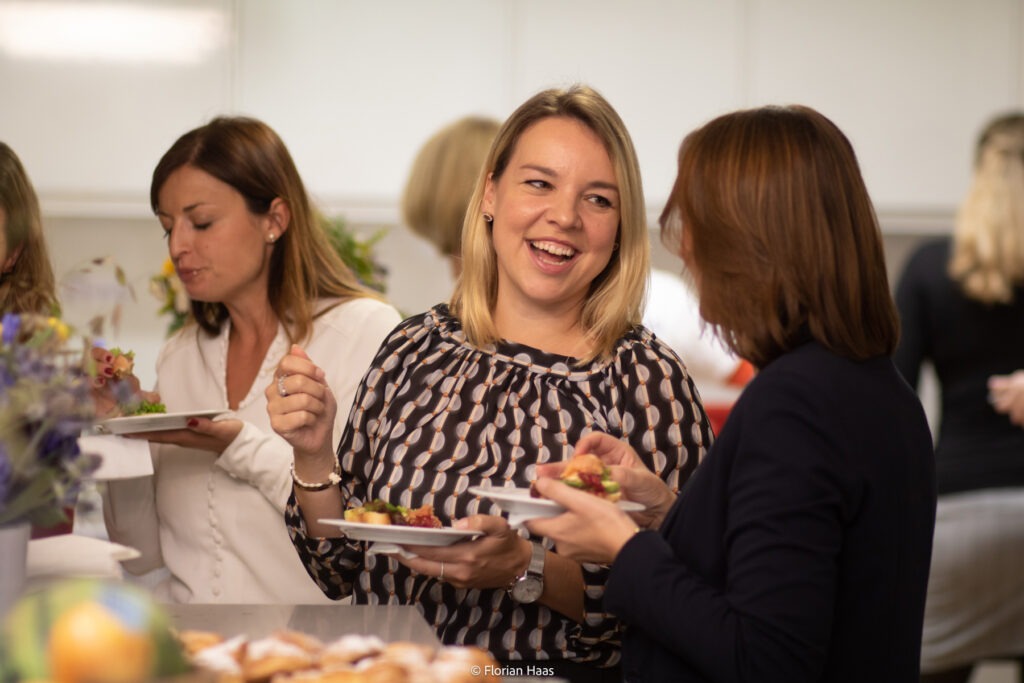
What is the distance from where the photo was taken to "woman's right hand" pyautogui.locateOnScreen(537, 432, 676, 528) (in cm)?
159

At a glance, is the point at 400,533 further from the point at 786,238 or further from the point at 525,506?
the point at 786,238

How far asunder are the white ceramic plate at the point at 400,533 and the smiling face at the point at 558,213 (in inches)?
18.1

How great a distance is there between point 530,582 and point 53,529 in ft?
1.97

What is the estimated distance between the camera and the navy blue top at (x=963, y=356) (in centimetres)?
307

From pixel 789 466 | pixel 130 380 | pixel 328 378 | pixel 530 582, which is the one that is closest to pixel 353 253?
pixel 328 378

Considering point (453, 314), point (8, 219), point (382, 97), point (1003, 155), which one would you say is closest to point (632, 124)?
point (382, 97)

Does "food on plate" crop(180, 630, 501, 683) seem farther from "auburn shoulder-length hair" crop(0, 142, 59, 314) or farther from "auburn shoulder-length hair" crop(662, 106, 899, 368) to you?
"auburn shoulder-length hair" crop(0, 142, 59, 314)

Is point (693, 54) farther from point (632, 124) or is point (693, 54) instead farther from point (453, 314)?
point (453, 314)

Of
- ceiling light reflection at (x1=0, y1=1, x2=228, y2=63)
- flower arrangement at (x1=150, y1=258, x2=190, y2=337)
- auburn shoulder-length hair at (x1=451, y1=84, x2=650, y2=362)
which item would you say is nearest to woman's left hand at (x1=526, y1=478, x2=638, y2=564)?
auburn shoulder-length hair at (x1=451, y1=84, x2=650, y2=362)

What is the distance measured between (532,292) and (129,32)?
2395 millimetres

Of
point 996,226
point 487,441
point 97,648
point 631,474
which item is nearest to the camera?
point 97,648

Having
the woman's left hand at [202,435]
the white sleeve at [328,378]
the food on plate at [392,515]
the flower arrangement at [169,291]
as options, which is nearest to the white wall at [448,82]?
the flower arrangement at [169,291]

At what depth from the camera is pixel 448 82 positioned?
384 cm

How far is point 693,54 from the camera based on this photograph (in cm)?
392
